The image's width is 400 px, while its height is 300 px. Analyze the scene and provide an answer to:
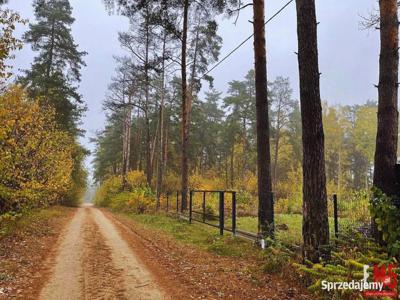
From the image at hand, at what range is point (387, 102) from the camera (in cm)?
711

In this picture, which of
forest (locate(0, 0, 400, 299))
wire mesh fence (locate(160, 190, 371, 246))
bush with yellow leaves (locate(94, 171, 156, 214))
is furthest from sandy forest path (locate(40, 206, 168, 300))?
bush with yellow leaves (locate(94, 171, 156, 214))

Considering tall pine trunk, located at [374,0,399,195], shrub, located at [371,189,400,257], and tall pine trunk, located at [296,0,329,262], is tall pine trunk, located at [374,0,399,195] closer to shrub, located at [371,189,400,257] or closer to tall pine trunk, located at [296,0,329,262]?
shrub, located at [371,189,400,257]

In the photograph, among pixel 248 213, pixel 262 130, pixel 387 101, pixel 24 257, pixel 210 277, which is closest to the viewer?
pixel 210 277

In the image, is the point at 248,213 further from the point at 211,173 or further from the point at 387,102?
the point at 211,173

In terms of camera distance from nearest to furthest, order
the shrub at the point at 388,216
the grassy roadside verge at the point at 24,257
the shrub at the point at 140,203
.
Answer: the shrub at the point at 388,216, the grassy roadside verge at the point at 24,257, the shrub at the point at 140,203

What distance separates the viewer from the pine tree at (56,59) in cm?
2280

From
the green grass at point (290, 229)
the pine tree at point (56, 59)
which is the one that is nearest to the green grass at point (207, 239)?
the green grass at point (290, 229)

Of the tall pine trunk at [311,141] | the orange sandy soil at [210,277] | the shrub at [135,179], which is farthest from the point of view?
the shrub at [135,179]

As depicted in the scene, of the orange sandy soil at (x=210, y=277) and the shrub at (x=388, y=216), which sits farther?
the orange sandy soil at (x=210, y=277)

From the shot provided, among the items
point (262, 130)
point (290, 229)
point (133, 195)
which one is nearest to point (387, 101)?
point (262, 130)

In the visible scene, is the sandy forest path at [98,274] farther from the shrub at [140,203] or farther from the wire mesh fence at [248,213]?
the shrub at [140,203]

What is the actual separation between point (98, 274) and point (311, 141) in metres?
4.66

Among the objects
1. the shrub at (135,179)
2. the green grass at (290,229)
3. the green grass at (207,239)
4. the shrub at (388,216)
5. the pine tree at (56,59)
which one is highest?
the pine tree at (56,59)

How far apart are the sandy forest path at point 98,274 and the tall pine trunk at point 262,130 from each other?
137 inches
